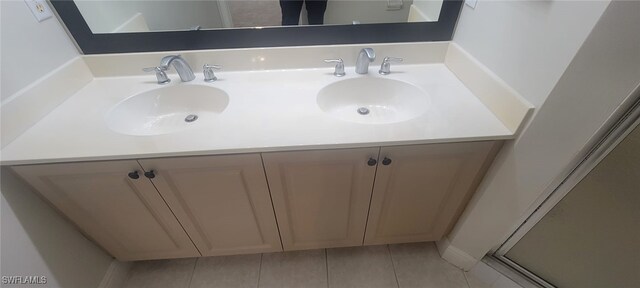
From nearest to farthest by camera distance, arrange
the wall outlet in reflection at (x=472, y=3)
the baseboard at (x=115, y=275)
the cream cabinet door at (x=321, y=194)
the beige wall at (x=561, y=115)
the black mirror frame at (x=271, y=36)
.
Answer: the beige wall at (x=561, y=115)
the cream cabinet door at (x=321, y=194)
the wall outlet in reflection at (x=472, y=3)
the black mirror frame at (x=271, y=36)
the baseboard at (x=115, y=275)

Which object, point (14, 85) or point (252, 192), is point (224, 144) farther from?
point (14, 85)

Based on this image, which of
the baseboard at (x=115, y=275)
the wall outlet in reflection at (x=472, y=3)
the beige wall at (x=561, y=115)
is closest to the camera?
the beige wall at (x=561, y=115)

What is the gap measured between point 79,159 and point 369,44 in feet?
3.64

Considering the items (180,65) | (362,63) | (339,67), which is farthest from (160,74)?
(362,63)

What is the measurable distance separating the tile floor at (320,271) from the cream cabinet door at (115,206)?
0.19 meters

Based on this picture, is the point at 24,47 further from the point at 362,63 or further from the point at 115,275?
the point at 362,63

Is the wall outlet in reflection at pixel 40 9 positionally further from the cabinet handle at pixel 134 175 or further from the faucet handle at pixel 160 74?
the cabinet handle at pixel 134 175

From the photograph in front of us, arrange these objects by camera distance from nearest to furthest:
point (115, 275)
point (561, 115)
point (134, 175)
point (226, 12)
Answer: point (561, 115)
point (134, 175)
point (226, 12)
point (115, 275)

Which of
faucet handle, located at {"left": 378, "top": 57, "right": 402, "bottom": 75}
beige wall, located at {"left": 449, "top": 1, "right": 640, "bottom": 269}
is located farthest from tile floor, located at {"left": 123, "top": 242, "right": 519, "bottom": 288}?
faucet handle, located at {"left": 378, "top": 57, "right": 402, "bottom": 75}

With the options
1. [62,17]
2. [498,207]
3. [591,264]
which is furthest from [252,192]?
[591,264]

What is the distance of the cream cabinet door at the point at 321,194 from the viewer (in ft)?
2.56

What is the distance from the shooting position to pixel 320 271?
49.1 inches

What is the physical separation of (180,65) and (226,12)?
0.29 m

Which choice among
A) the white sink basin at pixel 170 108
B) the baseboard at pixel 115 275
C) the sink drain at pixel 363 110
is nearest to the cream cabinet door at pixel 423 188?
the sink drain at pixel 363 110
